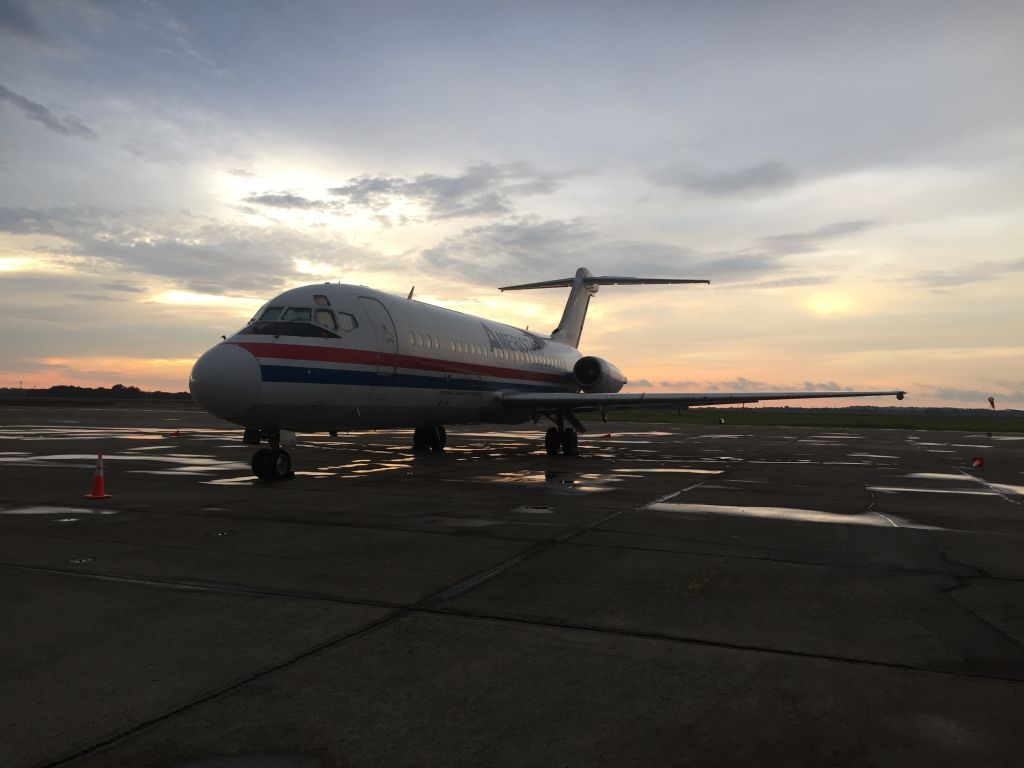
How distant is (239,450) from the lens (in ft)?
65.6

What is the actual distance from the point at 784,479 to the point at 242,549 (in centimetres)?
1088

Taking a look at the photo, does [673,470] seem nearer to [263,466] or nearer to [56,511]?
[263,466]

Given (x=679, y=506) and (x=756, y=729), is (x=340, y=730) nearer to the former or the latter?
(x=756, y=729)

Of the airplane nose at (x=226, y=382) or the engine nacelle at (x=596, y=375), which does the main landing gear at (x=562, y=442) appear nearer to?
the engine nacelle at (x=596, y=375)

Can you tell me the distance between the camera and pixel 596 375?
24547 mm

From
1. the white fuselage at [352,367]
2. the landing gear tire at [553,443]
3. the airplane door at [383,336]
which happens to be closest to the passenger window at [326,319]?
the white fuselage at [352,367]

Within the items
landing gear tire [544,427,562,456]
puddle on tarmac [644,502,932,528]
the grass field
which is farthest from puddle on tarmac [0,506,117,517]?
the grass field

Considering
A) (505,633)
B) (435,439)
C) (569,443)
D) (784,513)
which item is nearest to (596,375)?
(569,443)

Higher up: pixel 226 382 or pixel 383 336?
pixel 383 336

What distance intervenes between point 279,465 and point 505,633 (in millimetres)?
9112

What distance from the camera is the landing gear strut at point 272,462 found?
12461mm

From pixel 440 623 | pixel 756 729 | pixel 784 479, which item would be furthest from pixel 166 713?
pixel 784 479

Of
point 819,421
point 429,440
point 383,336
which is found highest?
point 383,336

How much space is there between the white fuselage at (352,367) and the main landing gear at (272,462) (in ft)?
1.57
